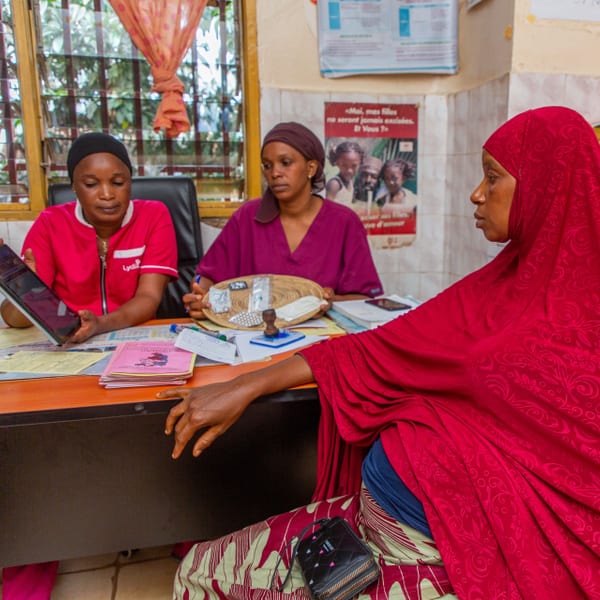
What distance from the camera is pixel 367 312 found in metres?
1.58

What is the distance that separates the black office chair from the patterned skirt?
138 centimetres

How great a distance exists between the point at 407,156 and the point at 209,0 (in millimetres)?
1304

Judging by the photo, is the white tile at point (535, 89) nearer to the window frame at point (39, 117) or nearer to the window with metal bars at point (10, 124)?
the window frame at point (39, 117)

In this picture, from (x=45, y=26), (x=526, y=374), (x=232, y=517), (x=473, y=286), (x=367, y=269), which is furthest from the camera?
(x=45, y=26)

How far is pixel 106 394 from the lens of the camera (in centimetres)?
111

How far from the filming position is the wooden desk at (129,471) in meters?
1.14

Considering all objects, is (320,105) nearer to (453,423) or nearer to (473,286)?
(473,286)

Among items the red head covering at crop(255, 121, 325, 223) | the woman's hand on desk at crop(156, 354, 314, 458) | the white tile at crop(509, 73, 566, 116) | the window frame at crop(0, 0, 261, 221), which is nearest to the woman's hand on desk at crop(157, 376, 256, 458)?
the woman's hand on desk at crop(156, 354, 314, 458)

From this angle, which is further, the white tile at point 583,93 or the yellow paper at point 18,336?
the white tile at point 583,93

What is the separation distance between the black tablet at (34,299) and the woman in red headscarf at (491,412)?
0.44 metres

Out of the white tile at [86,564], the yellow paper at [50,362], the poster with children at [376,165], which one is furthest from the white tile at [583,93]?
the white tile at [86,564]

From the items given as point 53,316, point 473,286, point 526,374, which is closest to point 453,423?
point 526,374

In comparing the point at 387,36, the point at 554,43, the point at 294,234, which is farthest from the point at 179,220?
the point at 554,43

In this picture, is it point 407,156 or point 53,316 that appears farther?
point 407,156
